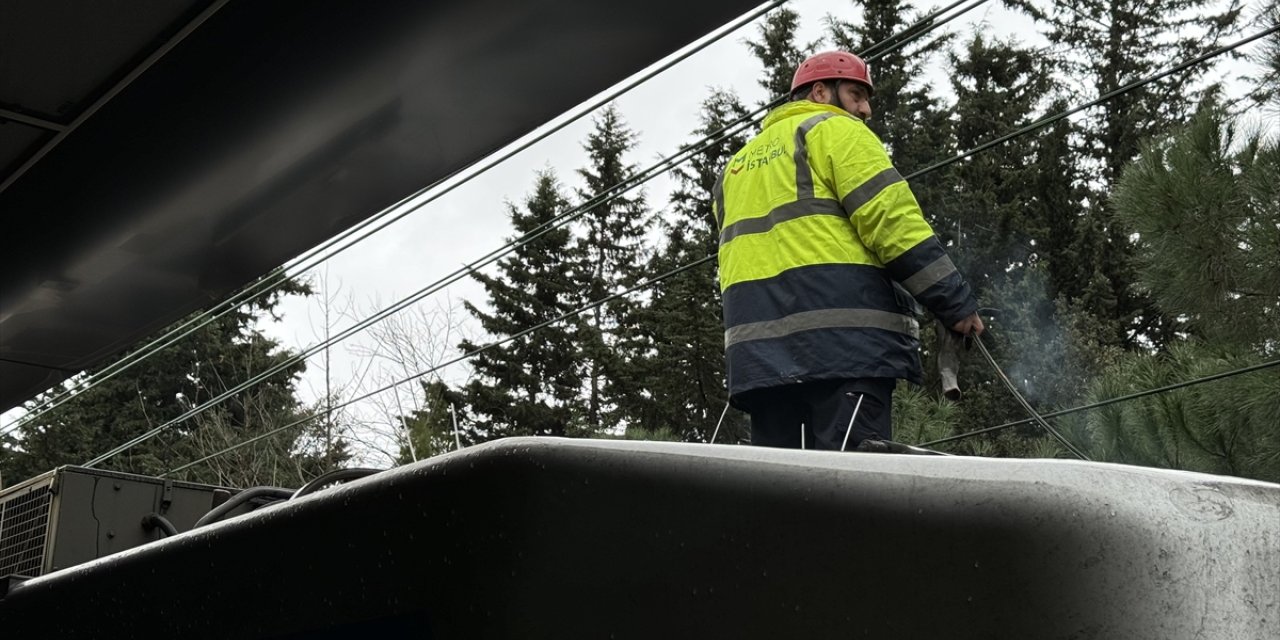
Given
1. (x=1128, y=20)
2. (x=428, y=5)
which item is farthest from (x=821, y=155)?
(x=1128, y=20)

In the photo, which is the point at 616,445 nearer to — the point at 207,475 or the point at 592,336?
the point at 207,475

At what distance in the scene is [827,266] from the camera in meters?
3.47

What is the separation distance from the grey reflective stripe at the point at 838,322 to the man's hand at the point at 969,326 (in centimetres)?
11

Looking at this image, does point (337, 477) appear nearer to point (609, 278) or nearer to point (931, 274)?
point (931, 274)

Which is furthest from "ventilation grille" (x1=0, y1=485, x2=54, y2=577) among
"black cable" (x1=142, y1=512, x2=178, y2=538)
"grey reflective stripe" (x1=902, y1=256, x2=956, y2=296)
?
"grey reflective stripe" (x1=902, y1=256, x2=956, y2=296)

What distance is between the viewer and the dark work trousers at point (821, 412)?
3311 mm

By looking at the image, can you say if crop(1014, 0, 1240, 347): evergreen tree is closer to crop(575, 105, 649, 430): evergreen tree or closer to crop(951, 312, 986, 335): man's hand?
crop(575, 105, 649, 430): evergreen tree

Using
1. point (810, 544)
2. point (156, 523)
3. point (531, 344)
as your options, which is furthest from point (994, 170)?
point (810, 544)

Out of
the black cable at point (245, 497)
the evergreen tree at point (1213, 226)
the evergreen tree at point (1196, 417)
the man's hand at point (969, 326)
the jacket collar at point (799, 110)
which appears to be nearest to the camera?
the black cable at point (245, 497)

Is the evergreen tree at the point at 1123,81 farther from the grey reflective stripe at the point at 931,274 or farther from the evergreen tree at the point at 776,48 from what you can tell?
the grey reflective stripe at the point at 931,274

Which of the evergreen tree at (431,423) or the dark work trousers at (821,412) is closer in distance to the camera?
the dark work trousers at (821,412)

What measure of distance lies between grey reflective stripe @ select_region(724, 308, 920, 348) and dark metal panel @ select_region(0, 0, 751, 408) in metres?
1.30

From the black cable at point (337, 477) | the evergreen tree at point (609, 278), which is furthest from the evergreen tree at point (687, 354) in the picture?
the black cable at point (337, 477)

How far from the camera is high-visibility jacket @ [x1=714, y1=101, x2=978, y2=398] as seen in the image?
335 centimetres
